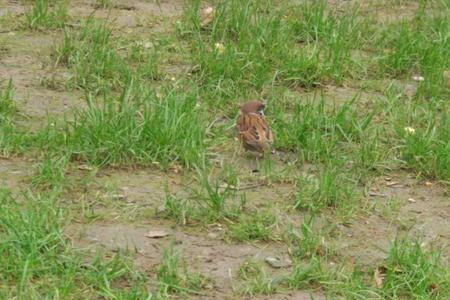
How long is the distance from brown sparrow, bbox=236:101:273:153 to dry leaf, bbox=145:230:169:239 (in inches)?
43.1

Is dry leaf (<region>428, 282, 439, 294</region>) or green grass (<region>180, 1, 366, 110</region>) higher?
green grass (<region>180, 1, 366, 110</region>)

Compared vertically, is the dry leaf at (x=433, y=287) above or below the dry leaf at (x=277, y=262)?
above

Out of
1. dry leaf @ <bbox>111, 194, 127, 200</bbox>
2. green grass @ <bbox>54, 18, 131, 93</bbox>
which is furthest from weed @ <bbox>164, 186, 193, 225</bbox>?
green grass @ <bbox>54, 18, 131, 93</bbox>

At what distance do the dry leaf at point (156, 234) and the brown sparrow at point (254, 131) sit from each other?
1.10 meters

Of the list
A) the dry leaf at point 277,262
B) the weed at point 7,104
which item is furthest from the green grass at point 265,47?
the dry leaf at point 277,262

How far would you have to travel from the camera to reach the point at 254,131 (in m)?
7.23

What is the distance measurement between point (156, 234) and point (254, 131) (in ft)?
3.84

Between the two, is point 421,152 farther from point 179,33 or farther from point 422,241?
point 179,33

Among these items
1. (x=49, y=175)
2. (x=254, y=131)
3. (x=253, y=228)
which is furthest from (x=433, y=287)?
(x=49, y=175)

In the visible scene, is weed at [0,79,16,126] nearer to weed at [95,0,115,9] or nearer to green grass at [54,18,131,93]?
green grass at [54,18,131,93]

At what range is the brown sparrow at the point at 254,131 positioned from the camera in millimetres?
7234

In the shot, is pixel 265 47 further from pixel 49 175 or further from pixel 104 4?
pixel 49 175

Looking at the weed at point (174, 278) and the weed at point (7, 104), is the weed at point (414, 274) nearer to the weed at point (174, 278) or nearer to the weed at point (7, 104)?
the weed at point (174, 278)

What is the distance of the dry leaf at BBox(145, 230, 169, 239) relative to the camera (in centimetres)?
634
